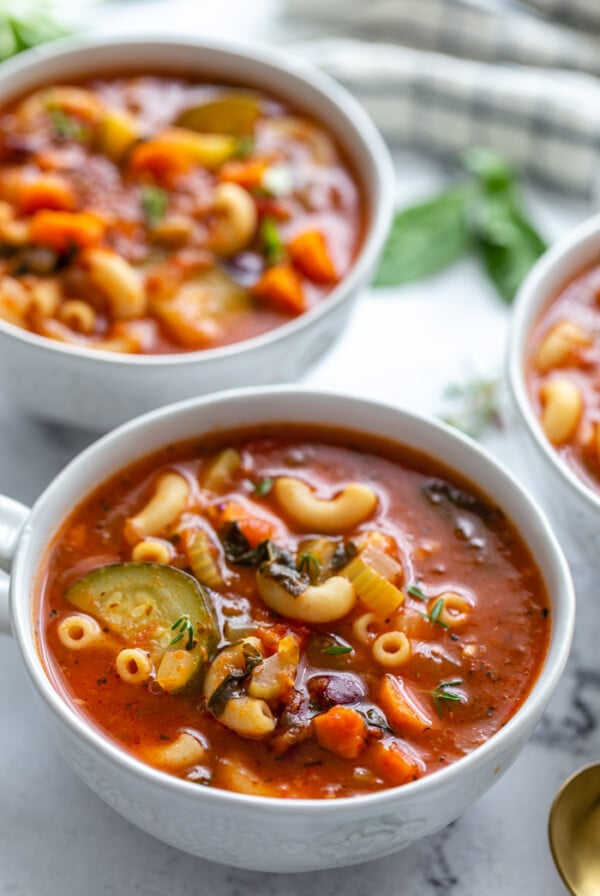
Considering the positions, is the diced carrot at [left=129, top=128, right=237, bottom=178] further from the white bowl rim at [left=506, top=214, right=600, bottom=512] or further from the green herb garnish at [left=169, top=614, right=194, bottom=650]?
the green herb garnish at [left=169, top=614, right=194, bottom=650]

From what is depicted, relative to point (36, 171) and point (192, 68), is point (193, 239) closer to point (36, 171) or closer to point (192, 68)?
point (36, 171)

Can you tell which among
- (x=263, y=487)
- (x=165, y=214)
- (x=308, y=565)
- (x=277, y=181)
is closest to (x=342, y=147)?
(x=277, y=181)

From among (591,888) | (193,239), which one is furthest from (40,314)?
(591,888)

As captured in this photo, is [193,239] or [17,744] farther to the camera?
[193,239]

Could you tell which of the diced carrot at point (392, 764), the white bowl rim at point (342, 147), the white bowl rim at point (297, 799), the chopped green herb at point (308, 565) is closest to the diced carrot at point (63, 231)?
the white bowl rim at point (342, 147)

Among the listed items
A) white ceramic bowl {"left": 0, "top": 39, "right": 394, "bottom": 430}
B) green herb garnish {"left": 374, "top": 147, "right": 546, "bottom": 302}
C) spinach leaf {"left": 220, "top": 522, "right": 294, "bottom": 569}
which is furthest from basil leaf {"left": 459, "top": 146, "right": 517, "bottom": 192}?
spinach leaf {"left": 220, "top": 522, "right": 294, "bottom": 569}
